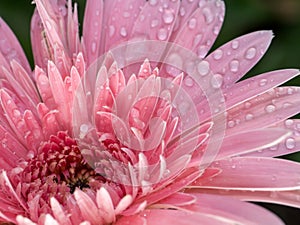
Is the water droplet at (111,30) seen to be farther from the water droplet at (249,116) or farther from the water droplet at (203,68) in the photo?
the water droplet at (249,116)

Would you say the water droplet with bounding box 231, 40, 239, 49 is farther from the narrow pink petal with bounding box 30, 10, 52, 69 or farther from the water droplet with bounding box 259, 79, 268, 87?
the narrow pink petal with bounding box 30, 10, 52, 69

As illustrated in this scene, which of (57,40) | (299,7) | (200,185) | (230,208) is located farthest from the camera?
(299,7)

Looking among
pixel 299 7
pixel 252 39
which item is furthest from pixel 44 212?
pixel 299 7

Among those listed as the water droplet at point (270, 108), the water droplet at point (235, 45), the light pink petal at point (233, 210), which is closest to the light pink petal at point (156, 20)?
the water droplet at point (235, 45)

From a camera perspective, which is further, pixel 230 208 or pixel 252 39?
pixel 252 39

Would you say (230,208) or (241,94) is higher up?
(241,94)

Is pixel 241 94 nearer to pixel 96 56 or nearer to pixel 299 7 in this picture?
pixel 96 56

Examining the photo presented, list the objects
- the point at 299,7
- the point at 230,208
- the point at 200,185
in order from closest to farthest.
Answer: the point at 230,208 → the point at 200,185 → the point at 299,7
